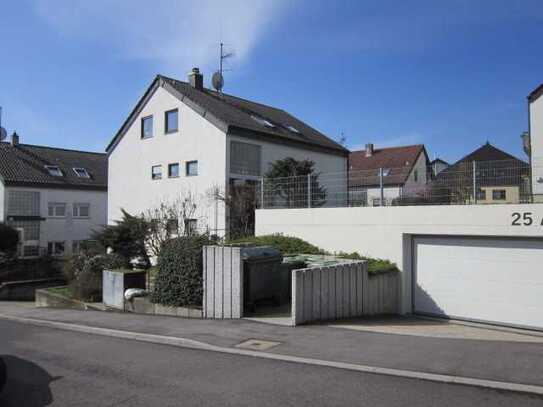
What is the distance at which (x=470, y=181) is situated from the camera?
12789mm

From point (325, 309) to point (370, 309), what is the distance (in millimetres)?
2180

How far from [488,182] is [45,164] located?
32972 mm

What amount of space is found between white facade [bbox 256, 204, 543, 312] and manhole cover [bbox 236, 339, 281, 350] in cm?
627

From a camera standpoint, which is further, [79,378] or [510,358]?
[510,358]

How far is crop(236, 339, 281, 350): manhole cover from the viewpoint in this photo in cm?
824

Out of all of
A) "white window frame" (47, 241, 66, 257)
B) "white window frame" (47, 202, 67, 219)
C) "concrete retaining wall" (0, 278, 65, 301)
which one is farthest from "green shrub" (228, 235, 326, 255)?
"white window frame" (47, 202, 67, 219)

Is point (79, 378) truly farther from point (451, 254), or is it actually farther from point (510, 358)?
point (451, 254)

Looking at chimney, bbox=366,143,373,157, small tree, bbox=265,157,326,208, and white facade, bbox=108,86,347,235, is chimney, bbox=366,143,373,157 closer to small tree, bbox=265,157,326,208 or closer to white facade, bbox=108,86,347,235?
white facade, bbox=108,86,347,235

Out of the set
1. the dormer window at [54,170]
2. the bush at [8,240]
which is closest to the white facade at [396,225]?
the bush at [8,240]

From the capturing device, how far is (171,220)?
67.1 feet

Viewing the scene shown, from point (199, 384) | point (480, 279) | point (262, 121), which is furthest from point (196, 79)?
point (199, 384)

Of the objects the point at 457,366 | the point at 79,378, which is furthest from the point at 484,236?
the point at 79,378

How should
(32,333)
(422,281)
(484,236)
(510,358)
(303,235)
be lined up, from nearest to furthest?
(510,358)
(32,333)
(484,236)
(422,281)
(303,235)

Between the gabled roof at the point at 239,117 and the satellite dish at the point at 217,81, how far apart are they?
633 mm
